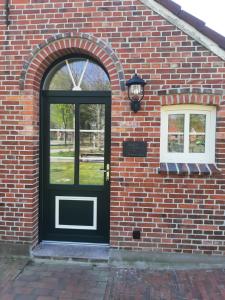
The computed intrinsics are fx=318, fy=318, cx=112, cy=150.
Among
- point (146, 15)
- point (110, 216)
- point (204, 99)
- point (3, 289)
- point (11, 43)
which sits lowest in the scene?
point (3, 289)

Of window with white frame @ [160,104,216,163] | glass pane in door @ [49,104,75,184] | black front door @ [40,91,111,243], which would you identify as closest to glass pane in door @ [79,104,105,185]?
black front door @ [40,91,111,243]

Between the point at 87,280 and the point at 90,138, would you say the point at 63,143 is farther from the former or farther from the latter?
the point at 87,280

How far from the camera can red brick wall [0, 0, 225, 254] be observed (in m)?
4.59

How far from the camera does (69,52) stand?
4918 mm

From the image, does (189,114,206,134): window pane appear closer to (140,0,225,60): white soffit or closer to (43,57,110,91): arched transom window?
Answer: (140,0,225,60): white soffit

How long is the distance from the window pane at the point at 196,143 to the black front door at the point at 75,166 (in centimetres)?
128

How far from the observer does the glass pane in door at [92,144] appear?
505cm

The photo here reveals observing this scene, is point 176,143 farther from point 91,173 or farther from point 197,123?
point 91,173

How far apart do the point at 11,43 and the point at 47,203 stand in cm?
257

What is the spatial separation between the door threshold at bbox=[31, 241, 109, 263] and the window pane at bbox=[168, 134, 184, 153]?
1875mm

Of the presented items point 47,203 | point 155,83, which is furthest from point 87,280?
point 155,83

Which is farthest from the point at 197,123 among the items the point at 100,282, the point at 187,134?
the point at 100,282

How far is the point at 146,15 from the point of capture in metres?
4.59

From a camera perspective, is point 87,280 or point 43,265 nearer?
point 87,280
